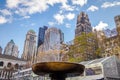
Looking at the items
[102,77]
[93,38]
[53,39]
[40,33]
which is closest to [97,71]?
[102,77]

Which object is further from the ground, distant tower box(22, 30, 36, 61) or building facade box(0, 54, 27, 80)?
distant tower box(22, 30, 36, 61)

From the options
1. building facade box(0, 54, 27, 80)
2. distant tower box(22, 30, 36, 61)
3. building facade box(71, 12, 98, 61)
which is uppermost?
distant tower box(22, 30, 36, 61)

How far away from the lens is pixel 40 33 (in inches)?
7781

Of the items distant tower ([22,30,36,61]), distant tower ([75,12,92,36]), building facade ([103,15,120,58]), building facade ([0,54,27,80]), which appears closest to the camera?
building facade ([103,15,120,58])

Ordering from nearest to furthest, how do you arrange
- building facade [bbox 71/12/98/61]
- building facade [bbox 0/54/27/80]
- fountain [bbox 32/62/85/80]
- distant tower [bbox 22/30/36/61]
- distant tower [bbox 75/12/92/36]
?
fountain [bbox 32/62/85/80] → building facade [bbox 71/12/98/61] → building facade [bbox 0/54/27/80] → distant tower [bbox 75/12/92/36] → distant tower [bbox 22/30/36/61]

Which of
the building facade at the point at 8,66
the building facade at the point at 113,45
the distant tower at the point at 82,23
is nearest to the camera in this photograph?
the building facade at the point at 113,45

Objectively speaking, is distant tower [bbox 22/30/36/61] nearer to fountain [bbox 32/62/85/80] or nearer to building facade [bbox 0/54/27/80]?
building facade [bbox 0/54/27/80]

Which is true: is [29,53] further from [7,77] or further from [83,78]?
[83,78]

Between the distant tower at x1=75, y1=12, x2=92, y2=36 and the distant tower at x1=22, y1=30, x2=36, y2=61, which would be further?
the distant tower at x1=22, y1=30, x2=36, y2=61

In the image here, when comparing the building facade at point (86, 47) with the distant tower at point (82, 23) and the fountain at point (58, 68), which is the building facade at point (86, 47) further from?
the distant tower at point (82, 23)

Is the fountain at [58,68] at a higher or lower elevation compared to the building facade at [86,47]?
lower

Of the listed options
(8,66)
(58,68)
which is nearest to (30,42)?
(8,66)

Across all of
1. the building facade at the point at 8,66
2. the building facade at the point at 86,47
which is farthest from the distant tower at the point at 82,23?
the building facade at the point at 86,47

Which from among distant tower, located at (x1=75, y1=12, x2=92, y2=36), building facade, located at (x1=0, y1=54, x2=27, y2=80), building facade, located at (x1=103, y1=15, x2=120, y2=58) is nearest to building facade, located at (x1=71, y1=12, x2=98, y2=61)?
building facade, located at (x1=103, y1=15, x2=120, y2=58)
